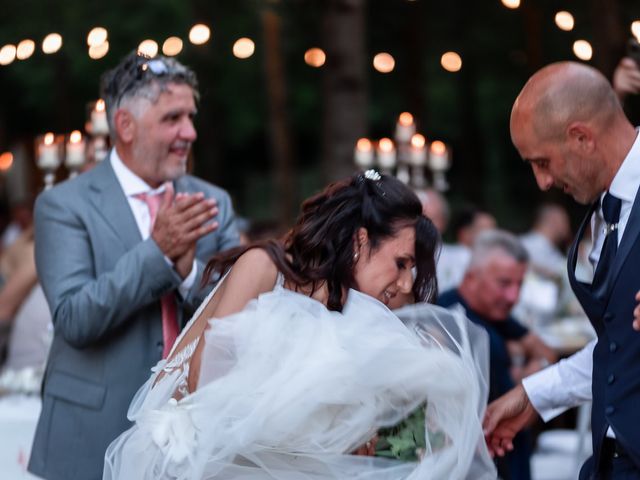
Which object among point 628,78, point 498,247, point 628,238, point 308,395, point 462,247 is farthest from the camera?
point 462,247

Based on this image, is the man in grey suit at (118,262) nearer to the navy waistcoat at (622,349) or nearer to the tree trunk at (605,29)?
the navy waistcoat at (622,349)

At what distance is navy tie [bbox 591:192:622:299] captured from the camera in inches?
153

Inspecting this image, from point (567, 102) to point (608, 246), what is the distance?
1.53 feet

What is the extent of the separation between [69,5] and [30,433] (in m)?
14.8

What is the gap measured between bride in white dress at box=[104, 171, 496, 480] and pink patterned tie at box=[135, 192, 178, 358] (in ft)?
2.61

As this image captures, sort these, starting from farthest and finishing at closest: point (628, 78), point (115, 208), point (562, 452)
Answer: point (562, 452)
point (628, 78)
point (115, 208)

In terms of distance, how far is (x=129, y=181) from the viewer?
15.5 ft

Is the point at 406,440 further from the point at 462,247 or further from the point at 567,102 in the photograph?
the point at 462,247

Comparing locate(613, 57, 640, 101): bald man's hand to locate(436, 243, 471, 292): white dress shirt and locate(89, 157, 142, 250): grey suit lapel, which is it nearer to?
locate(89, 157, 142, 250): grey suit lapel

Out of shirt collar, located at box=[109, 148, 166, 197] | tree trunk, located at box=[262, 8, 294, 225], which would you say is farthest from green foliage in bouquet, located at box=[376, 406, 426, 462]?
tree trunk, located at box=[262, 8, 294, 225]

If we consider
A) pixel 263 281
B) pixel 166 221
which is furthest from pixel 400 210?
pixel 166 221

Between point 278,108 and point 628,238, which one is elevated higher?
point 628,238

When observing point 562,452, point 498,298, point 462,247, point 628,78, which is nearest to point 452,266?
point 462,247

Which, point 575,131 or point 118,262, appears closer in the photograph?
point 575,131
